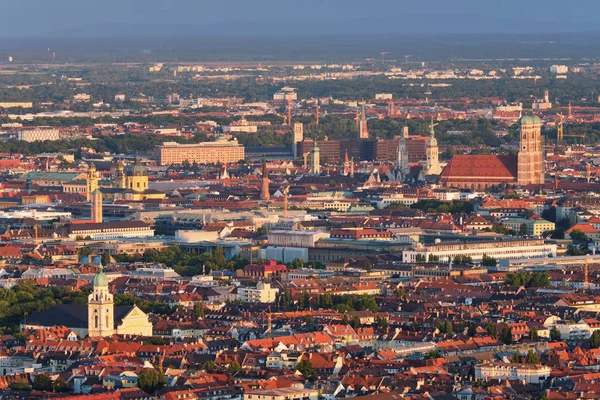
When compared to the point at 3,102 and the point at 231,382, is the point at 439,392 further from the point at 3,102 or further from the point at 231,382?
the point at 3,102

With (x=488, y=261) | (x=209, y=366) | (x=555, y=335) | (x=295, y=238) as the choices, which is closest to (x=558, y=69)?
(x=295, y=238)

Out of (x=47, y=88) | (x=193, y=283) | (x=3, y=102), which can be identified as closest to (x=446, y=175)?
(x=193, y=283)

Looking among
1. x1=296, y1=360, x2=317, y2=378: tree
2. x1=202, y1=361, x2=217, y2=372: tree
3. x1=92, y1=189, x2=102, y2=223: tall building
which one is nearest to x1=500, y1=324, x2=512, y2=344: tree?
x1=296, y1=360, x2=317, y2=378: tree

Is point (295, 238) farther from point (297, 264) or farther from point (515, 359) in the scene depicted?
point (515, 359)

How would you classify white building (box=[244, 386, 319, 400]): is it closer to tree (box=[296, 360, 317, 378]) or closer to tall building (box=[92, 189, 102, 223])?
tree (box=[296, 360, 317, 378])

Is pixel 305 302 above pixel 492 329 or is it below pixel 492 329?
below

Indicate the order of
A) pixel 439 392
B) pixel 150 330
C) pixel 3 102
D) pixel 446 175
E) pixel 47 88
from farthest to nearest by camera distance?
1. pixel 47 88
2. pixel 3 102
3. pixel 446 175
4. pixel 150 330
5. pixel 439 392
